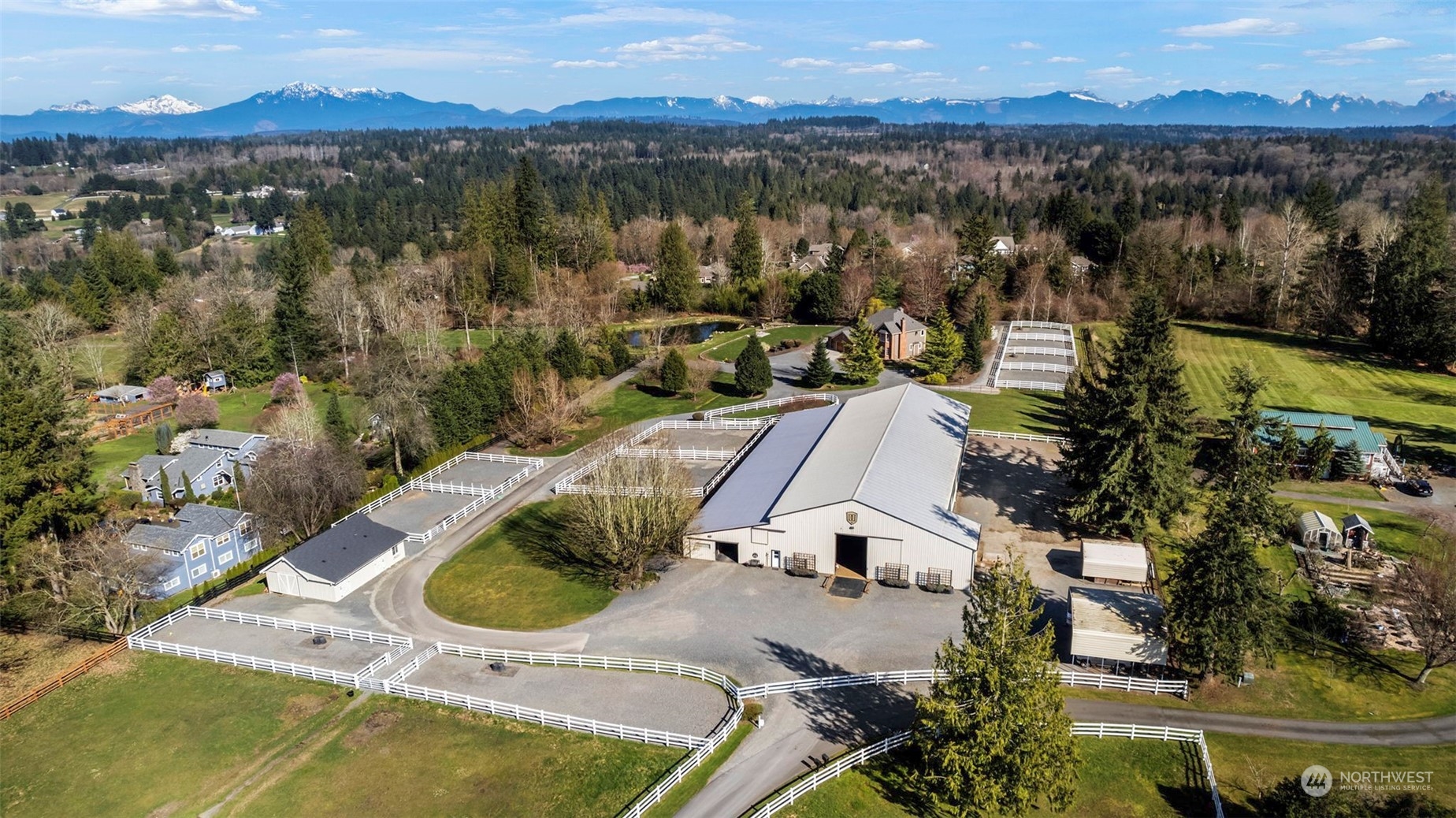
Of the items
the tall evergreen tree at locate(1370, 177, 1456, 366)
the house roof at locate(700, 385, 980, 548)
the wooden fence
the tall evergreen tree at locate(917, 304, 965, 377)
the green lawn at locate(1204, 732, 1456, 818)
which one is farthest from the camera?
the tall evergreen tree at locate(917, 304, 965, 377)

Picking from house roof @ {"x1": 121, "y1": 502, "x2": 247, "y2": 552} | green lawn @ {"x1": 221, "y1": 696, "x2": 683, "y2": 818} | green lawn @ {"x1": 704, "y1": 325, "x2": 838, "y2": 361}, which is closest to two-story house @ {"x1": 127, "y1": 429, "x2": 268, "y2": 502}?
house roof @ {"x1": 121, "y1": 502, "x2": 247, "y2": 552}

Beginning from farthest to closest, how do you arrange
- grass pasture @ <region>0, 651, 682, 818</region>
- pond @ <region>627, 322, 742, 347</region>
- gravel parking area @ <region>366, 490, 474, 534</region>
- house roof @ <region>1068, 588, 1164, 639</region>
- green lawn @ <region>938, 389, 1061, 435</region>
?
pond @ <region>627, 322, 742, 347</region>, green lawn @ <region>938, 389, 1061, 435</region>, gravel parking area @ <region>366, 490, 474, 534</region>, house roof @ <region>1068, 588, 1164, 639</region>, grass pasture @ <region>0, 651, 682, 818</region>

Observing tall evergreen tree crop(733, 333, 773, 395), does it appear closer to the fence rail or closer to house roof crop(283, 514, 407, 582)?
the fence rail

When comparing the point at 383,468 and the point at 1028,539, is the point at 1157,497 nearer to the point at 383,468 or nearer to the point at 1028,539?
the point at 1028,539

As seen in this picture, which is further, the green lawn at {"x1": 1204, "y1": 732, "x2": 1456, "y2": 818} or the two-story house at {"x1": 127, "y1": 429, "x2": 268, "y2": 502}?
the two-story house at {"x1": 127, "y1": 429, "x2": 268, "y2": 502}

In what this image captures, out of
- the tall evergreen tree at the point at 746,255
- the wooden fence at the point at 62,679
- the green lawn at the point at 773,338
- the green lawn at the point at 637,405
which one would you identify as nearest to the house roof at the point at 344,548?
the wooden fence at the point at 62,679

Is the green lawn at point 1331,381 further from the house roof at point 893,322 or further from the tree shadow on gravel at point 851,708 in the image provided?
the tree shadow on gravel at point 851,708

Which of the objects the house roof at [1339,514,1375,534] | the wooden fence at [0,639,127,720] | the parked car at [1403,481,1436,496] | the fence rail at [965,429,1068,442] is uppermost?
the house roof at [1339,514,1375,534]

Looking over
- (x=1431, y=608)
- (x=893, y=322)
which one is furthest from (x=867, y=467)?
(x=893, y=322)
